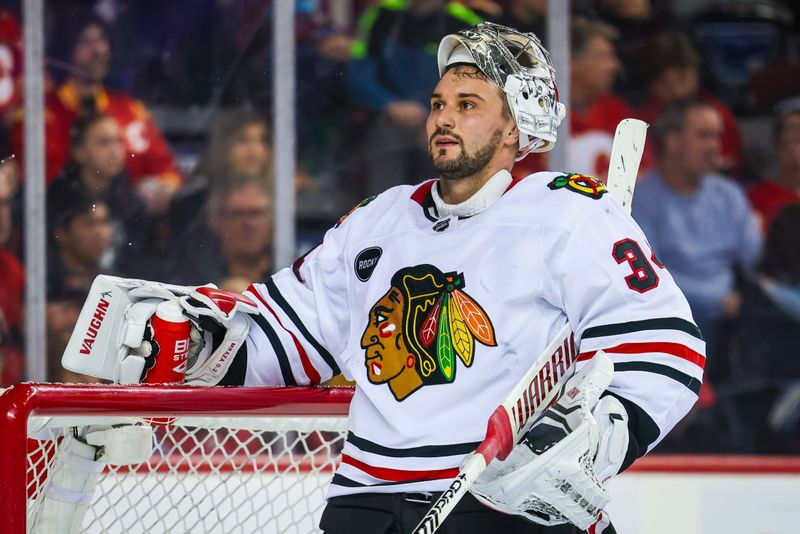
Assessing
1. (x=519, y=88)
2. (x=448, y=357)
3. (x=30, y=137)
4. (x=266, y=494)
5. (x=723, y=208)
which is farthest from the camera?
(x=723, y=208)

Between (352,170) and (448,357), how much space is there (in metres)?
1.95

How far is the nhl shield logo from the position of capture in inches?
77.7

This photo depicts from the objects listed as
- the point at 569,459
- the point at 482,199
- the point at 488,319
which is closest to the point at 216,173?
the point at 482,199

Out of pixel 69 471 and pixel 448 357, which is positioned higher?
pixel 448 357

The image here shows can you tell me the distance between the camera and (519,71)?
1945 millimetres

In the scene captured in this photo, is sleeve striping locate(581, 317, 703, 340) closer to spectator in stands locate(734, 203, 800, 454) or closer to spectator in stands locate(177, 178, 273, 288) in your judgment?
spectator in stands locate(177, 178, 273, 288)

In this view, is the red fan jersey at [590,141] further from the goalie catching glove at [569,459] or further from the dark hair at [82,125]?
the goalie catching glove at [569,459]

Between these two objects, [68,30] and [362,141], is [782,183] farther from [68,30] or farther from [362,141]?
[68,30]

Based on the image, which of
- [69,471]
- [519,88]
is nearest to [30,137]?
[69,471]

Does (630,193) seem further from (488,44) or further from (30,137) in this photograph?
(30,137)

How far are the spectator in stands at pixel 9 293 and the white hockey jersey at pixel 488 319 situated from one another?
67.5 inches

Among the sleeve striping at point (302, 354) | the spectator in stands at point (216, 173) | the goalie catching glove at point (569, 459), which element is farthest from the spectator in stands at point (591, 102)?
the goalie catching glove at point (569, 459)

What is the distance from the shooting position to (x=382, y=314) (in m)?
1.91

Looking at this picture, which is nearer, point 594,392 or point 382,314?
point 594,392
